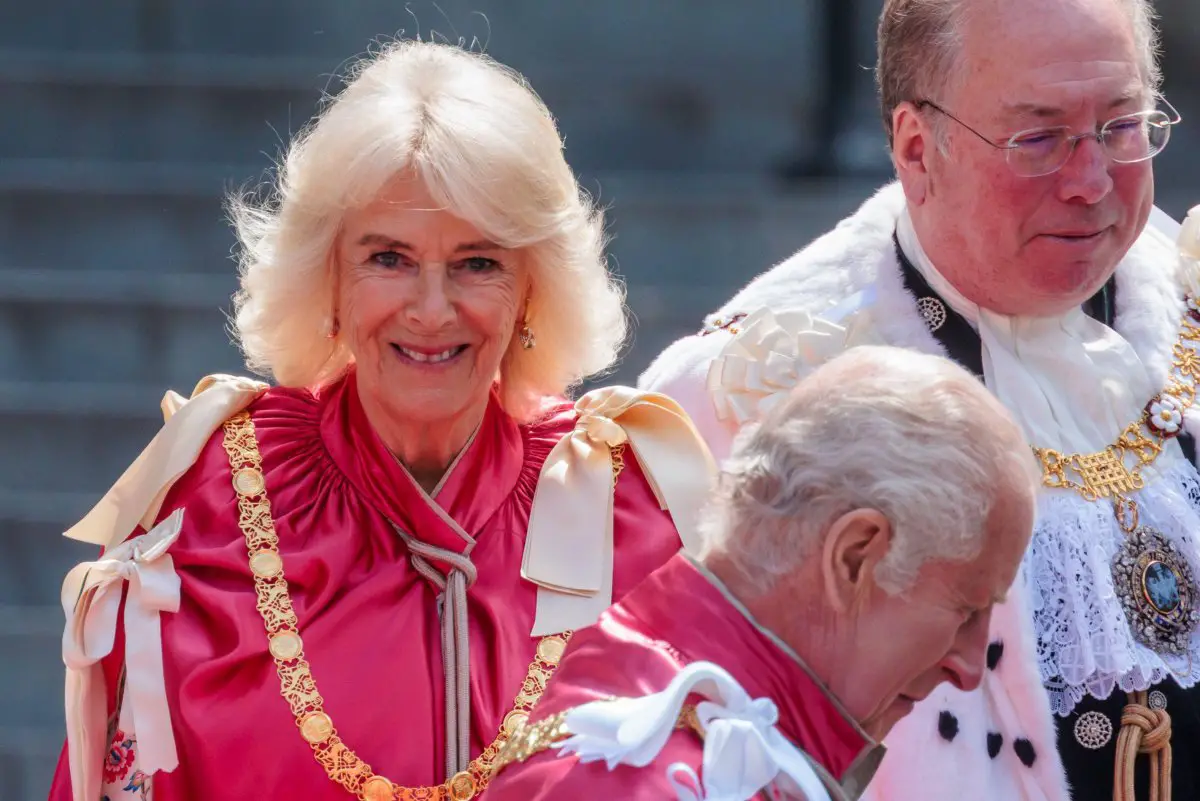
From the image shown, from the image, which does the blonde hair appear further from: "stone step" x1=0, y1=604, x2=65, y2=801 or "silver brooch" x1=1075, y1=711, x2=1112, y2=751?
"stone step" x1=0, y1=604, x2=65, y2=801

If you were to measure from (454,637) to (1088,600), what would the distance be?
36.9 inches

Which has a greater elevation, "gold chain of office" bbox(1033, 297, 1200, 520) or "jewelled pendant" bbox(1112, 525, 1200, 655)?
"gold chain of office" bbox(1033, 297, 1200, 520)

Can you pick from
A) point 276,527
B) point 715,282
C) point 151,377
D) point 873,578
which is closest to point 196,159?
point 151,377

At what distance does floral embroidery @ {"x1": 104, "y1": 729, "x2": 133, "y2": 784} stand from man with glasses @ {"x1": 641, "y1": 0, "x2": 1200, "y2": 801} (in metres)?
1.01

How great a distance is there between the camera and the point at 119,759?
2.87m

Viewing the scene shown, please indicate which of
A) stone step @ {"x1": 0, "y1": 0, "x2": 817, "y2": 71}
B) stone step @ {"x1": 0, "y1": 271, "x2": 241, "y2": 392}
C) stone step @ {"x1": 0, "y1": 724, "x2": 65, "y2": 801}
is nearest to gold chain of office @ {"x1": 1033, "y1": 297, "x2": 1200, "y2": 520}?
stone step @ {"x1": 0, "y1": 724, "x2": 65, "y2": 801}

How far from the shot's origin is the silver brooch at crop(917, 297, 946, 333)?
3.18 metres

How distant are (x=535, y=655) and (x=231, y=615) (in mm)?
435

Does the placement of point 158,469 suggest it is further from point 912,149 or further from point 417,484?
point 912,149

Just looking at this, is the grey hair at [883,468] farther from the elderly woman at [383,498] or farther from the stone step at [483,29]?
the stone step at [483,29]

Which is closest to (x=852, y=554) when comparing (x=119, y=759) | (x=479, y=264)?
(x=479, y=264)

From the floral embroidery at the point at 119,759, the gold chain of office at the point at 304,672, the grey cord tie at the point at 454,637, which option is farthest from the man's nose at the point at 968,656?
the floral embroidery at the point at 119,759

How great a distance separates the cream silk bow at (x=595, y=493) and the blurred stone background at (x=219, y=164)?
2.71 m

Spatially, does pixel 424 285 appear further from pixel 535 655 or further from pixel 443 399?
pixel 535 655
